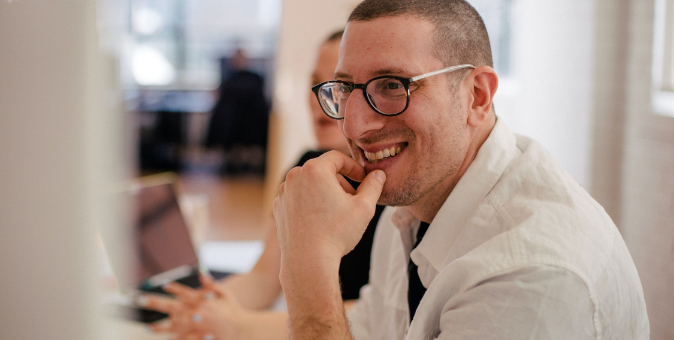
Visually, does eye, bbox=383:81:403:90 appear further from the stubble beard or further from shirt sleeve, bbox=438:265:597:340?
shirt sleeve, bbox=438:265:597:340

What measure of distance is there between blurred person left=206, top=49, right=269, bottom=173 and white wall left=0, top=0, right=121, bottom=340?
6.74m

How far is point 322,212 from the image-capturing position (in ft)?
3.14

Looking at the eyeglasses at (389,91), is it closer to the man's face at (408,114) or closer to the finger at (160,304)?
the man's face at (408,114)

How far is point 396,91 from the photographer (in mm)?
1028

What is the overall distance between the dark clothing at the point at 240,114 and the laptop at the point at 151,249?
524 cm

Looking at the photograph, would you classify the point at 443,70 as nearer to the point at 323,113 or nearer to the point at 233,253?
the point at 323,113

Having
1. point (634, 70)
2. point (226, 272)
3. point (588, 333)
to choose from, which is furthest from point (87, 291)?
point (634, 70)

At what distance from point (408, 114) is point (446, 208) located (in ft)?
0.68

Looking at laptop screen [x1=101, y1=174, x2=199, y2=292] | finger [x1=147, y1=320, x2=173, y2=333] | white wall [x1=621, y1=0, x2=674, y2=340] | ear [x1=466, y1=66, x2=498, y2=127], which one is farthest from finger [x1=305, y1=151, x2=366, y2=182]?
white wall [x1=621, y1=0, x2=674, y2=340]

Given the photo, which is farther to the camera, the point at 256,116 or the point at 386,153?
the point at 256,116

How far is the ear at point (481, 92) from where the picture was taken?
1.08 metres

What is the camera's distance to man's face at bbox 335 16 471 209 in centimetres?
101

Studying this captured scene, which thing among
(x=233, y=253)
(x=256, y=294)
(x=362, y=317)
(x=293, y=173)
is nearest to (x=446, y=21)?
(x=293, y=173)

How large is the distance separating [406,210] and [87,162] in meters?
0.92
